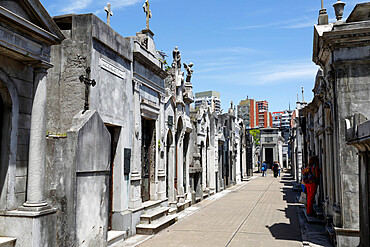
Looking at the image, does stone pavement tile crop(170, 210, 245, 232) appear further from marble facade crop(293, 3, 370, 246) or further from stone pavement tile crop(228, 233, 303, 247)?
marble facade crop(293, 3, 370, 246)

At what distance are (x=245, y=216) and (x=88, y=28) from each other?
860cm

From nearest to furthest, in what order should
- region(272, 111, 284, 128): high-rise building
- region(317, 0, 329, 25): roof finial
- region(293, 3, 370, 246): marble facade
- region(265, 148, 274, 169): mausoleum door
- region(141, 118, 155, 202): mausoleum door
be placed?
region(293, 3, 370, 246): marble facade, region(317, 0, 329, 25): roof finial, region(141, 118, 155, 202): mausoleum door, region(265, 148, 274, 169): mausoleum door, region(272, 111, 284, 128): high-rise building

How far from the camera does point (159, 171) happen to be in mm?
11312

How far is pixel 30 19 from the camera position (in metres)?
5.58

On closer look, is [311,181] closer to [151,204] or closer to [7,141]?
[151,204]

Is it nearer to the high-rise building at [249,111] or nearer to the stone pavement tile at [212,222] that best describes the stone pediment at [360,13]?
the stone pavement tile at [212,222]

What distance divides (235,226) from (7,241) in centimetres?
705

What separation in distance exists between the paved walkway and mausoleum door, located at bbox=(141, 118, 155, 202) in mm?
1442

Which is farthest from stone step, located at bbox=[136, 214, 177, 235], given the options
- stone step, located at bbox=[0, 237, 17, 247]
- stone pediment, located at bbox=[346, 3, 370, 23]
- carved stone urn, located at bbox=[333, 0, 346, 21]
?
carved stone urn, located at bbox=[333, 0, 346, 21]

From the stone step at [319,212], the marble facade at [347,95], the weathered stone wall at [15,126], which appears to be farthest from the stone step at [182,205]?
the weathered stone wall at [15,126]

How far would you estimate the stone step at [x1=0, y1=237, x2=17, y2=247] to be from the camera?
5.14 metres

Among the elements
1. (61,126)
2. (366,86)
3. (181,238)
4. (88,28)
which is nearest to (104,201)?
(61,126)

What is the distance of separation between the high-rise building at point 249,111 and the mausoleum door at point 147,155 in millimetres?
119180

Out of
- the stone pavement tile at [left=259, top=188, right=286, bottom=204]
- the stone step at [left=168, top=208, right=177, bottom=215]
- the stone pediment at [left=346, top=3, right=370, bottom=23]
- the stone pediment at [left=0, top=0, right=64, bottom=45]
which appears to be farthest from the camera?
the stone pavement tile at [left=259, top=188, right=286, bottom=204]
